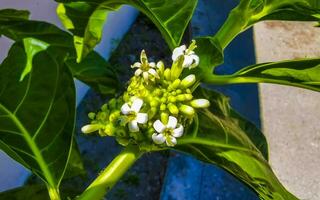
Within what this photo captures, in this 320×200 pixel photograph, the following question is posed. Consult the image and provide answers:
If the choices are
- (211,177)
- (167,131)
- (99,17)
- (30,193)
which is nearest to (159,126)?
(167,131)

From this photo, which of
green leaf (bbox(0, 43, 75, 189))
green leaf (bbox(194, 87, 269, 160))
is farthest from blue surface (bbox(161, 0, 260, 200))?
green leaf (bbox(0, 43, 75, 189))

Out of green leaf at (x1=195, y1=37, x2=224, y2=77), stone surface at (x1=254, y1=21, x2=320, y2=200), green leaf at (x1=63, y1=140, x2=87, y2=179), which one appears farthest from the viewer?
A: stone surface at (x1=254, y1=21, x2=320, y2=200)

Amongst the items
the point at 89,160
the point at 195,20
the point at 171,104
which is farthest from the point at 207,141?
the point at 195,20

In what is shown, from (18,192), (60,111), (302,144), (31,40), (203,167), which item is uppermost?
(31,40)

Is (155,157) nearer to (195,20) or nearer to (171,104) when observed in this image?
(195,20)

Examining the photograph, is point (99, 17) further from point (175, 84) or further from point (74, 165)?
point (74, 165)

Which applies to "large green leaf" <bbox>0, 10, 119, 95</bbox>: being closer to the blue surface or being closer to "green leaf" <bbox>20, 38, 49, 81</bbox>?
"green leaf" <bbox>20, 38, 49, 81</bbox>

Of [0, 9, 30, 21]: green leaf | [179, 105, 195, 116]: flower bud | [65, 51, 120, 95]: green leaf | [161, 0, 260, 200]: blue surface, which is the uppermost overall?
[0, 9, 30, 21]: green leaf
